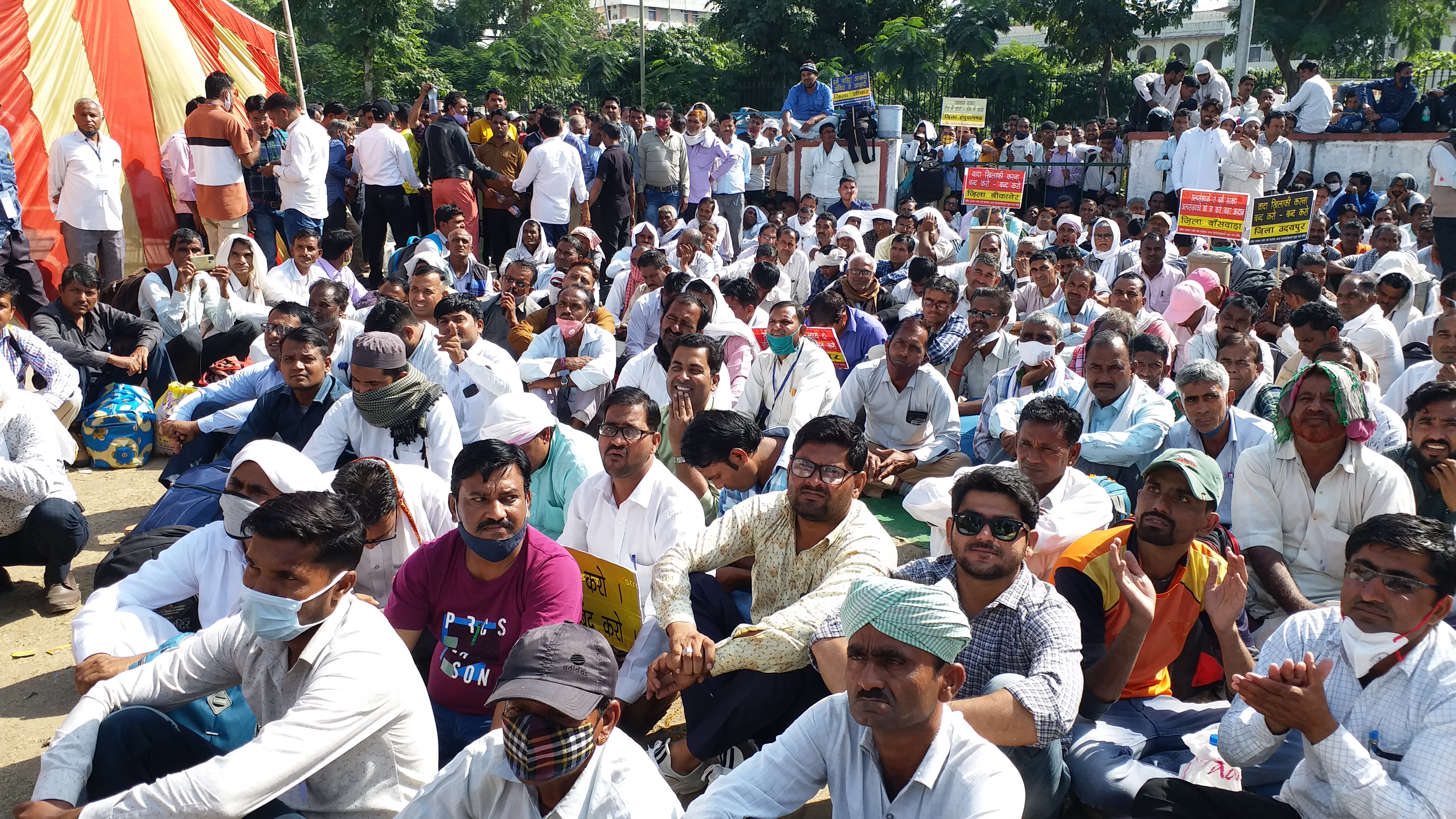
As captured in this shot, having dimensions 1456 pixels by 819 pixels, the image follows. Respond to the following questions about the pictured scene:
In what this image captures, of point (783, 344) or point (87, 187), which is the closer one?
point (783, 344)

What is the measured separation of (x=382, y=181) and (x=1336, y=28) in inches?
1130

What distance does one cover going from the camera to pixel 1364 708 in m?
2.95

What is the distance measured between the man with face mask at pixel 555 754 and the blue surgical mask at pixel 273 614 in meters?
0.63

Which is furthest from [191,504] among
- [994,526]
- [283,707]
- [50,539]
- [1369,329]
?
[1369,329]

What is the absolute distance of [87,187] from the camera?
9.57 m

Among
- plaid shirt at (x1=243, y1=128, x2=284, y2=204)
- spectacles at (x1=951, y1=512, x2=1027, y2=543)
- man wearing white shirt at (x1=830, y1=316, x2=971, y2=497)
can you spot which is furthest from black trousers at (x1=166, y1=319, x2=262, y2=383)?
spectacles at (x1=951, y1=512, x2=1027, y2=543)

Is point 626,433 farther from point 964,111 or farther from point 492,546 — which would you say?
point 964,111

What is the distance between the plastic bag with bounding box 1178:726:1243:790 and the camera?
3.20 m

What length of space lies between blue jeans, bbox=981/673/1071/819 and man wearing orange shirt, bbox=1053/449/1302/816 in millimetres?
165

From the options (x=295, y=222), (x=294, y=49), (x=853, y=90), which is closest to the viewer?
(x=295, y=222)

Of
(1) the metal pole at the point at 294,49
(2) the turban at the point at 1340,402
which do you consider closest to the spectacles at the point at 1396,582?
(2) the turban at the point at 1340,402

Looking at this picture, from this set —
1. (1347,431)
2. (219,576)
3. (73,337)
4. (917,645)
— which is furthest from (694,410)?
(73,337)

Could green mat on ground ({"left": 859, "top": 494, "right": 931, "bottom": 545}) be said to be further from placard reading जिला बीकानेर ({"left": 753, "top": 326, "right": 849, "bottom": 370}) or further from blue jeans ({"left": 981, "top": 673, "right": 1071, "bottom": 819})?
blue jeans ({"left": 981, "top": 673, "right": 1071, "bottom": 819})

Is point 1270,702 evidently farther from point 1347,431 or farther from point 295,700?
point 295,700
